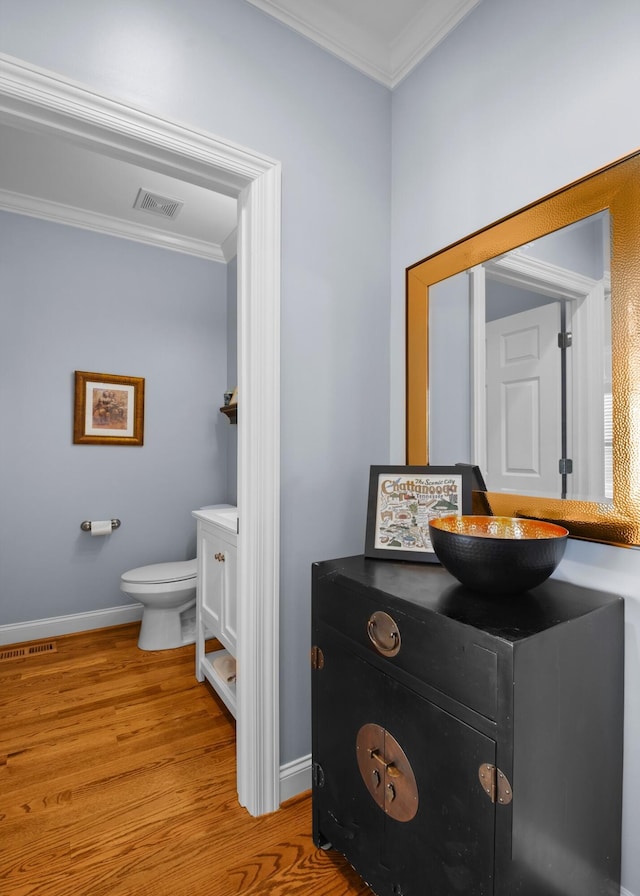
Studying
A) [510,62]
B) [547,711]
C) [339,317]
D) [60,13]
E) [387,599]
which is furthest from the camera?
[339,317]

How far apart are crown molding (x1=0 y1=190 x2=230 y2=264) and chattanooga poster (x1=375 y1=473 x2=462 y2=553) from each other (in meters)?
2.56

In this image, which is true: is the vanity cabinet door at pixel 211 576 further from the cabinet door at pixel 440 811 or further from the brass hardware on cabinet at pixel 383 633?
the cabinet door at pixel 440 811

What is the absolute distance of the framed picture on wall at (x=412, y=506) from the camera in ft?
4.58

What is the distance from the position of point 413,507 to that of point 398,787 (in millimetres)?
716

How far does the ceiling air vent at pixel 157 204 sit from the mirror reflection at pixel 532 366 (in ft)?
6.47

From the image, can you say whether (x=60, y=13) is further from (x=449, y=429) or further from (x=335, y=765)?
(x=335, y=765)

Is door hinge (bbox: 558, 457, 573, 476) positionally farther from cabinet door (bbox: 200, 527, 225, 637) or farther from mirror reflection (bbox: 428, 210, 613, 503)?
cabinet door (bbox: 200, 527, 225, 637)

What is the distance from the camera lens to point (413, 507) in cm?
146

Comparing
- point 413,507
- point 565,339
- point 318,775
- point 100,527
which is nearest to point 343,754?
point 318,775

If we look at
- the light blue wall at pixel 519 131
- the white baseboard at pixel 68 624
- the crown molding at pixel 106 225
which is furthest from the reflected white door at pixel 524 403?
the white baseboard at pixel 68 624

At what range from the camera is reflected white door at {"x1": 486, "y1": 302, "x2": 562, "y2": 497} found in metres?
1.27

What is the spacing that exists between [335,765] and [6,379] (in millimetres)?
2708

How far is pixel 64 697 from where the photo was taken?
2240 millimetres

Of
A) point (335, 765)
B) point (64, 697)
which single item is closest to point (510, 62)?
point (335, 765)
